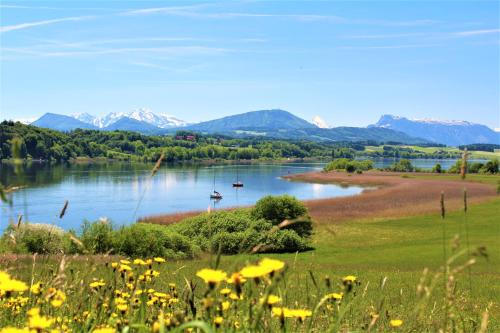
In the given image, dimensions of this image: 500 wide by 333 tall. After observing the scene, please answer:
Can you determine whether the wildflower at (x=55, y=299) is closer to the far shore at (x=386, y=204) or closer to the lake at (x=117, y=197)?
the far shore at (x=386, y=204)

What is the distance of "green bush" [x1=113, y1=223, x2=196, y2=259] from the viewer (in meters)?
25.0

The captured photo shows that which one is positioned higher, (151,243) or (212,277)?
(212,277)

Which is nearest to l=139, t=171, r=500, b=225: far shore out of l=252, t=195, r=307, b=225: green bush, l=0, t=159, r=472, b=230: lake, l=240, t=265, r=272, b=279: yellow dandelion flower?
l=252, t=195, r=307, b=225: green bush

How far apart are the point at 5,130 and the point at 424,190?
124m

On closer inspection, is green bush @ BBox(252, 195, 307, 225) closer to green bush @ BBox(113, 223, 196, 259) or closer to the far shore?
the far shore

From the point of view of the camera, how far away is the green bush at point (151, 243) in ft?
81.9

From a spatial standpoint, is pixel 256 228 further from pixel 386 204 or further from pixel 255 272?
pixel 255 272

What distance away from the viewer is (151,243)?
25016mm

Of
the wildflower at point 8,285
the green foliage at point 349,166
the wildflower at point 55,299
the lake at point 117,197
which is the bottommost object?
the lake at point 117,197

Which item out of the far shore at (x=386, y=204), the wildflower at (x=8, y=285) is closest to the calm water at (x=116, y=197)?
the far shore at (x=386, y=204)

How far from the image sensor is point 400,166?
480 ft

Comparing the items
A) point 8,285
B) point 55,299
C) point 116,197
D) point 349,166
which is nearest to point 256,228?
point 55,299

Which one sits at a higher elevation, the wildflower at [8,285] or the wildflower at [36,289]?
the wildflower at [8,285]

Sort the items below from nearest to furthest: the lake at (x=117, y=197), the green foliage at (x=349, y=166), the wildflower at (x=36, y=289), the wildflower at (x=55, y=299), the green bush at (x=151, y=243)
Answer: the wildflower at (x=55, y=299) < the wildflower at (x=36, y=289) < the green bush at (x=151, y=243) < the lake at (x=117, y=197) < the green foliage at (x=349, y=166)
